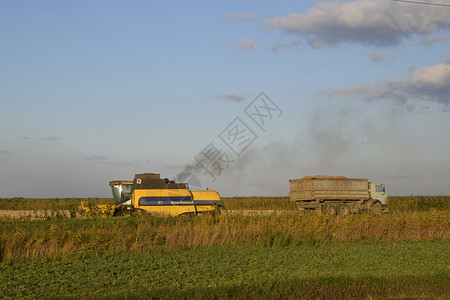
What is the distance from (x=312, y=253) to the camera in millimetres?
15305

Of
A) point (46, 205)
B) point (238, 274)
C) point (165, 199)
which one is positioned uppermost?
point (165, 199)

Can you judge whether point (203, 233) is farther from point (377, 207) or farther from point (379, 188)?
point (379, 188)

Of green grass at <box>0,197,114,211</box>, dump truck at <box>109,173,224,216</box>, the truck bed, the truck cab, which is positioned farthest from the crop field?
green grass at <box>0,197,114,211</box>

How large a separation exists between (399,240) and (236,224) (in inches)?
259

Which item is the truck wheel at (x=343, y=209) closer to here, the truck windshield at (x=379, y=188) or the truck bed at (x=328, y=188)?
the truck bed at (x=328, y=188)

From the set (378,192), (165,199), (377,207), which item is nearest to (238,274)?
(165,199)

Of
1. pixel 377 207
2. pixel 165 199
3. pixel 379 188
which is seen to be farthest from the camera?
pixel 379 188

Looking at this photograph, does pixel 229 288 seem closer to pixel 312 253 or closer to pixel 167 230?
pixel 312 253

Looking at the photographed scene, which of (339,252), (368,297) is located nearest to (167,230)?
(339,252)

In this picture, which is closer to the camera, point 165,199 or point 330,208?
point 165,199

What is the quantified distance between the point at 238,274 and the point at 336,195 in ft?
75.6

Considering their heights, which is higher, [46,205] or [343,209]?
[46,205]

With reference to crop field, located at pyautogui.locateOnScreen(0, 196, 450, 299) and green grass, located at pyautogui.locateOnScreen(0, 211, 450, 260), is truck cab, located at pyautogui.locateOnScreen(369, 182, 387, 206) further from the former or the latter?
green grass, located at pyautogui.locateOnScreen(0, 211, 450, 260)

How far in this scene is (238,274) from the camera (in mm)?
11672
